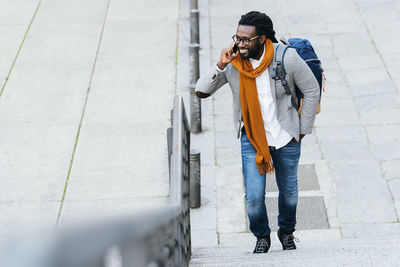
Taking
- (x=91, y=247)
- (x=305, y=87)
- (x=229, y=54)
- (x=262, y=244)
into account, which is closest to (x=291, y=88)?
(x=305, y=87)

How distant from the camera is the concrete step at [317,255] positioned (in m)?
3.98

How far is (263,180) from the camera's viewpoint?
167 inches

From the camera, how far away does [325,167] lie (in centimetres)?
626

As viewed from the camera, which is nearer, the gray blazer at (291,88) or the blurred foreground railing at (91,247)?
the blurred foreground railing at (91,247)

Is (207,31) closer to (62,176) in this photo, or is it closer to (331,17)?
(331,17)

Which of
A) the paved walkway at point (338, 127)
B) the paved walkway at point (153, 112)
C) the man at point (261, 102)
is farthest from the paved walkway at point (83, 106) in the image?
the man at point (261, 102)

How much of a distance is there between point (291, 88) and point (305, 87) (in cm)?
9

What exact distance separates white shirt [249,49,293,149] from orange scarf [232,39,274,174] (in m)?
0.05

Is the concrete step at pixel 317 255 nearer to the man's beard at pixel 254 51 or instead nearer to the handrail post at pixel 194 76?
the man's beard at pixel 254 51

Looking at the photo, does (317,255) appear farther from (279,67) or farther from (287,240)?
(279,67)

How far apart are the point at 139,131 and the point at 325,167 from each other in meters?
2.22

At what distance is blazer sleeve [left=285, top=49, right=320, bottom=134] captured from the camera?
382cm

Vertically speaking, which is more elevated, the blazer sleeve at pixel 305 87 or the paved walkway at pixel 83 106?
the blazer sleeve at pixel 305 87

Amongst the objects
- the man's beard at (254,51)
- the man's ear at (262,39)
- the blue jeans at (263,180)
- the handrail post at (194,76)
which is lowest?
the handrail post at (194,76)
